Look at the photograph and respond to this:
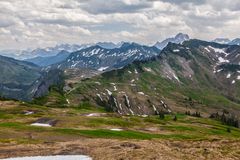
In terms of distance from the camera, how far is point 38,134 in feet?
273

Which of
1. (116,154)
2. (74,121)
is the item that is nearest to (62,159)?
(116,154)

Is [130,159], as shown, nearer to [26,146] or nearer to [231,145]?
[231,145]

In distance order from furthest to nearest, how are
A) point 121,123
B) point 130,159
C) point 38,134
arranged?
1. point 121,123
2. point 38,134
3. point 130,159

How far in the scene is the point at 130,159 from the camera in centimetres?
4134

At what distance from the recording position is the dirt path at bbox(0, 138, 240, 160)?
42.5m

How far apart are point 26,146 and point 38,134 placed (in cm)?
2667

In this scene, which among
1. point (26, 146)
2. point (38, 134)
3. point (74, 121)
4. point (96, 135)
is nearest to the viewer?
point (26, 146)

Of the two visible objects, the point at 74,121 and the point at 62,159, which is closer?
Result: the point at 62,159

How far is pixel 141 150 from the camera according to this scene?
4572 centimetres

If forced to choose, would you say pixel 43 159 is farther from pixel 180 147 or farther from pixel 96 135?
pixel 96 135

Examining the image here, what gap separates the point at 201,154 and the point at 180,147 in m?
5.85

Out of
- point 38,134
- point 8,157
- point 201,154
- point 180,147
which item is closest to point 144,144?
point 180,147

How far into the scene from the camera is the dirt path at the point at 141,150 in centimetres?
4251

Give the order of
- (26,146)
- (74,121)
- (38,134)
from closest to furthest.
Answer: (26,146) < (38,134) < (74,121)
